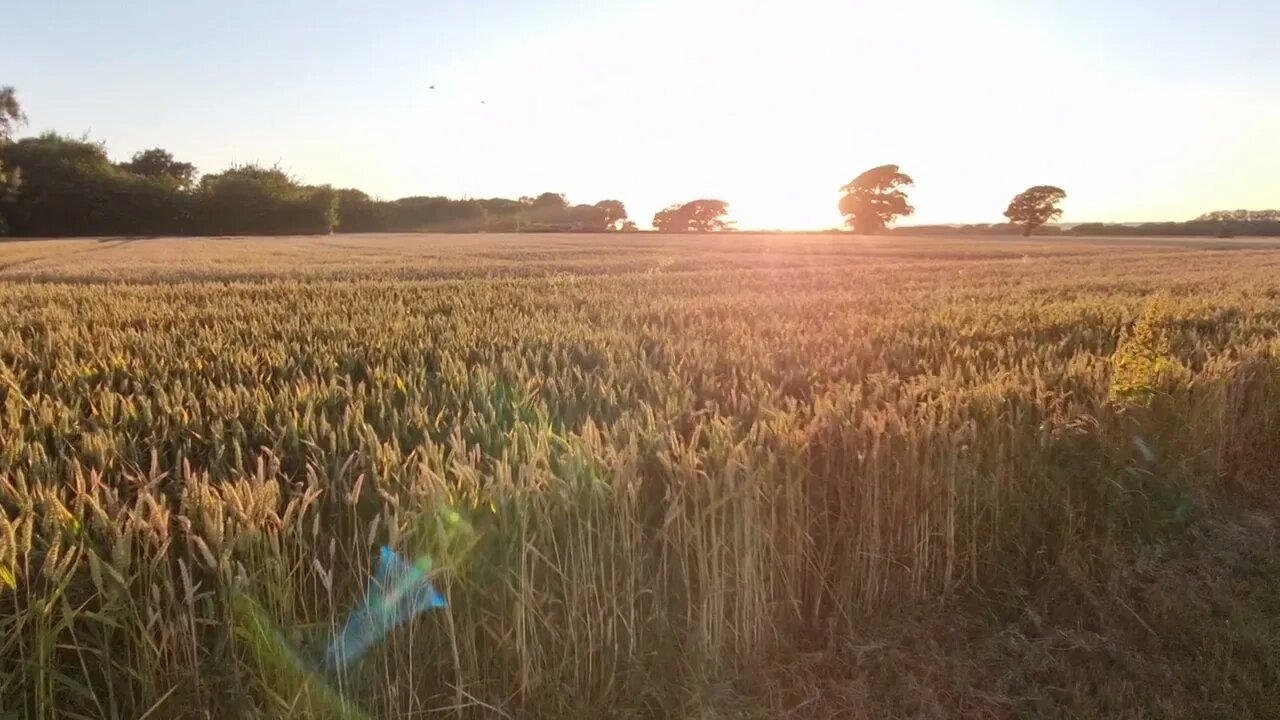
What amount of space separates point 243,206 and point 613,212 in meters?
38.9

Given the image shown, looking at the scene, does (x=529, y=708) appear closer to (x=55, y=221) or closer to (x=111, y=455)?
(x=111, y=455)

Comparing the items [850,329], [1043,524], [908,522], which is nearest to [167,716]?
[908,522]

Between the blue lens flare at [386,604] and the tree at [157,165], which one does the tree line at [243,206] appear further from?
the blue lens flare at [386,604]

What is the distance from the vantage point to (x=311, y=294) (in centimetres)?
1005

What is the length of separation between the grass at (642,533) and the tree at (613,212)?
80943 millimetres

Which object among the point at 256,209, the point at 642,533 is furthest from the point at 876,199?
the point at 642,533

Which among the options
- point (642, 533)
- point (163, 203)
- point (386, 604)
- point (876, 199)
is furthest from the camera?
point (876, 199)

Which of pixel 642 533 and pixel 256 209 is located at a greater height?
pixel 256 209

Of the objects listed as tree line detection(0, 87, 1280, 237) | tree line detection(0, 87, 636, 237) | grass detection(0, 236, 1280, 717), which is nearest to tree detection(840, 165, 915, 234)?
tree line detection(0, 87, 1280, 237)

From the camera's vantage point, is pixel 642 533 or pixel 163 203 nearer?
pixel 642 533

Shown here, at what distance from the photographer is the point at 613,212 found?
3425 inches

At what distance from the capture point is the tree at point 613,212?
3334 inches

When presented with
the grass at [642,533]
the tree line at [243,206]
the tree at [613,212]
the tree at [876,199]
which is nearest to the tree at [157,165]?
the tree line at [243,206]

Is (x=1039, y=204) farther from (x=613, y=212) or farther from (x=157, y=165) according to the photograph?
(x=157, y=165)
